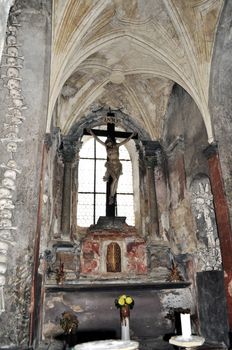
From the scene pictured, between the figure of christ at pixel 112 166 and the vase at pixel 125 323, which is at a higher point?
the figure of christ at pixel 112 166

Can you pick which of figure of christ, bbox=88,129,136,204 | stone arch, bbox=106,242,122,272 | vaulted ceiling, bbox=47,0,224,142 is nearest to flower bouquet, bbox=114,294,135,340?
stone arch, bbox=106,242,122,272

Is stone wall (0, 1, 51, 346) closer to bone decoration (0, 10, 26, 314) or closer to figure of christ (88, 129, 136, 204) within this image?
bone decoration (0, 10, 26, 314)

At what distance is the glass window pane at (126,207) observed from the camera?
9.06 metres

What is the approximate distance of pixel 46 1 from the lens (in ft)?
20.4

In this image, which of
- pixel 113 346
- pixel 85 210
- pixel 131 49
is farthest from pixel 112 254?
pixel 131 49

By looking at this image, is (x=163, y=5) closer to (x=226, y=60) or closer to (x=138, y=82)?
(x=226, y=60)

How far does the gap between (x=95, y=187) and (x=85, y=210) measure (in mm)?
805

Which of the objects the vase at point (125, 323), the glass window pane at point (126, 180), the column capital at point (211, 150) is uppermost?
the glass window pane at point (126, 180)

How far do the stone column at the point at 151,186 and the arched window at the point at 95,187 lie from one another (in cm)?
72

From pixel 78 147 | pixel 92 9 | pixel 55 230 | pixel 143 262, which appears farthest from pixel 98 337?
pixel 92 9

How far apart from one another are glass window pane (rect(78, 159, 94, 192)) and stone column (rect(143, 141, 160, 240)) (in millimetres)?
1729

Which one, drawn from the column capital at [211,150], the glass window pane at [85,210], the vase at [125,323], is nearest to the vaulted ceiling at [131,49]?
the column capital at [211,150]

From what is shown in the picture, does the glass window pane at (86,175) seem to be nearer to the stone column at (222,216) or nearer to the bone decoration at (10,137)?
the stone column at (222,216)

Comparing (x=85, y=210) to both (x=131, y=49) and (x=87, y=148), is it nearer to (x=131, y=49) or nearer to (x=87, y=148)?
(x=87, y=148)
